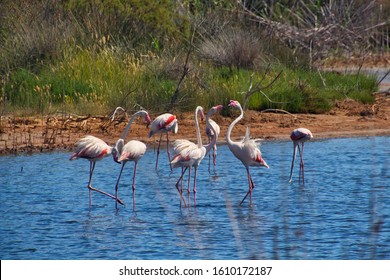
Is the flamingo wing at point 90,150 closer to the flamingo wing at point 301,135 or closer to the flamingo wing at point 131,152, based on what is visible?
the flamingo wing at point 131,152

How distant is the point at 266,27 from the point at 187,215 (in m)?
12.0

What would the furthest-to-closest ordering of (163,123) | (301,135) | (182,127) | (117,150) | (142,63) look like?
(142,63)
(182,127)
(163,123)
(301,135)
(117,150)

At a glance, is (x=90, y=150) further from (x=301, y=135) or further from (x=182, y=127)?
(x=182, y=127)

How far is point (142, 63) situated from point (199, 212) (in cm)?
830

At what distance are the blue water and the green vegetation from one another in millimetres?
2413

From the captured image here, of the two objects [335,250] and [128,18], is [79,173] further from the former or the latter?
[128,18]

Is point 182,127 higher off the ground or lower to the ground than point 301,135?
lower

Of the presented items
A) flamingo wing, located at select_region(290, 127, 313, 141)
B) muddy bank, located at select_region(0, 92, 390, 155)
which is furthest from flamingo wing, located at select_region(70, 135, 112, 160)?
muddy bank, located at select_region(0, 92, 390, 155)

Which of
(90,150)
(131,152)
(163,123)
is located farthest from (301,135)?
(90,150)

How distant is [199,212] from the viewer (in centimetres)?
1066

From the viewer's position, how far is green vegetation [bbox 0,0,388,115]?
17016 millimetres

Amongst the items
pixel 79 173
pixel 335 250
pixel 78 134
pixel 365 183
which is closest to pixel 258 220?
pixel 335 250

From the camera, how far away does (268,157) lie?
572 inches

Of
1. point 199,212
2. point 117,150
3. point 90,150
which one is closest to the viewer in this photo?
point 199,212
